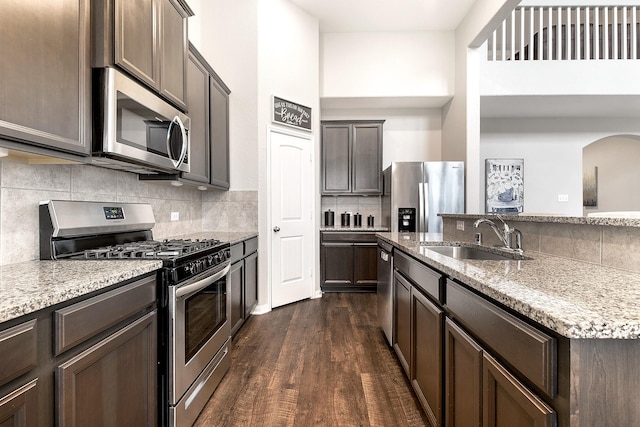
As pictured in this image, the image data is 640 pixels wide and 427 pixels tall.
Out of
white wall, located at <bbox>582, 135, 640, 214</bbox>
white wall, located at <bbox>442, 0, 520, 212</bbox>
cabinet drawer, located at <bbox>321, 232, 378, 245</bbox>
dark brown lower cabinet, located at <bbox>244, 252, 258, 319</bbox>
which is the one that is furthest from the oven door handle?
white wall, located at <bbox>582, 135, 640, 214</bbox>

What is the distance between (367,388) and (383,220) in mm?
3146

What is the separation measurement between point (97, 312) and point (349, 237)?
357cm

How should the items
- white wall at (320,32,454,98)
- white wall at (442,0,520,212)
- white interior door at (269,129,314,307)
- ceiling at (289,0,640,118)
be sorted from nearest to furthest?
white interior door at (269,129,314,307)
white wall at (442,0,520,212)
ceiling at (289,0,640,118)
white wall at (320,32,454,98)

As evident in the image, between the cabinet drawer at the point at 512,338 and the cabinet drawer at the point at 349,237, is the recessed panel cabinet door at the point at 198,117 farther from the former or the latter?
the cabinet drawer at the point at 512,338

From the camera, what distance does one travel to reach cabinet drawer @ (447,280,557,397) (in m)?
0.72

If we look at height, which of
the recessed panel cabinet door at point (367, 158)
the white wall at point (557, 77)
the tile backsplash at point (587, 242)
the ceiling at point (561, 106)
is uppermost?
the white wall at point (557, 77)

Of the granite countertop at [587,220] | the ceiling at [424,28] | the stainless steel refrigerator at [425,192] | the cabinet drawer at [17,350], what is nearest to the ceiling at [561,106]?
the ceiling at [424,28]

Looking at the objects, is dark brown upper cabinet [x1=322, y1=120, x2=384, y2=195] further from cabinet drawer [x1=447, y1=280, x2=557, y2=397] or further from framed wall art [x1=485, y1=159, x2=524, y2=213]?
cabinet drawer [x1=447, y1=280, x2=557, y2=397]

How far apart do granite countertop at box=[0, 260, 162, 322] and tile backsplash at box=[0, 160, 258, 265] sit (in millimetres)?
149

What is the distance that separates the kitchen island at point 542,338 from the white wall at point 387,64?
381 centimetres

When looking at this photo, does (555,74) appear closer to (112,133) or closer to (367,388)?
(367,388)

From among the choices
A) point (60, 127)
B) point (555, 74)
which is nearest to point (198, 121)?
point (60, 127)

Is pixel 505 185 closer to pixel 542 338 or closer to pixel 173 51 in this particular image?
pixel 173 51

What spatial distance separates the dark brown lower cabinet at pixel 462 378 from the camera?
1.08 m
